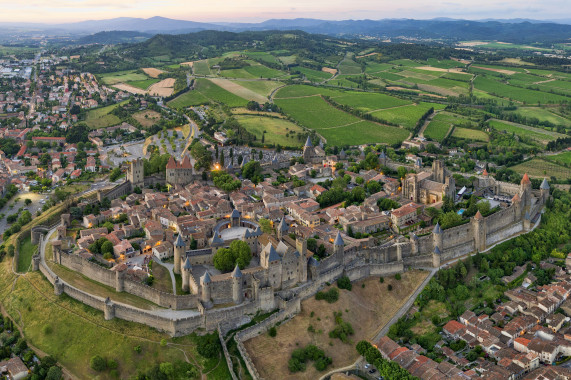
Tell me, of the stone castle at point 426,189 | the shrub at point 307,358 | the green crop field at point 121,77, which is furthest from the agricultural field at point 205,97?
the shrub at point 307,358

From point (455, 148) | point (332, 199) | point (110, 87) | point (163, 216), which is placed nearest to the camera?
point (163, 216)

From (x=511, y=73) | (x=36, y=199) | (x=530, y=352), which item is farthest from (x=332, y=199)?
(x=511, y=73)

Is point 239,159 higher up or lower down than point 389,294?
higher up

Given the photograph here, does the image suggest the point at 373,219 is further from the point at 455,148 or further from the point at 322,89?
the point at 322,89

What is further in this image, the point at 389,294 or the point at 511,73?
the point at 511,73

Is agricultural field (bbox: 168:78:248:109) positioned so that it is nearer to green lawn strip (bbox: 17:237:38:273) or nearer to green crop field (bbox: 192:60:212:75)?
green crop field (bbox: 192:60:212:75)

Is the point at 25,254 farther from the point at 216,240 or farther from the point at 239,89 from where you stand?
the point at 239,89

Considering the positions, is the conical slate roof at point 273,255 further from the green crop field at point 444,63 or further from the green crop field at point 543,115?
the green crop field at point 444,63
